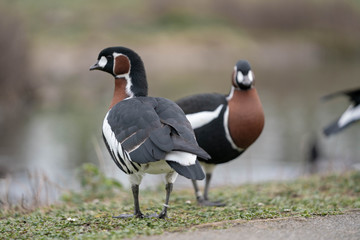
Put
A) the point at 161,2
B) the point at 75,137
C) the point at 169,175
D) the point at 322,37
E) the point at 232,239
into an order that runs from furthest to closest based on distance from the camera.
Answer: the point at 161,2, the point at 322,37, the point at 75,137, the point at 169,175, the point at 232,239

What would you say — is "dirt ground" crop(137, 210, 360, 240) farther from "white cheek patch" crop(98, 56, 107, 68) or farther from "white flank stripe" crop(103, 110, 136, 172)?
"white cheek patch" crop(98, 56, 107, 68)

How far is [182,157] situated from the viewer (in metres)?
4.91

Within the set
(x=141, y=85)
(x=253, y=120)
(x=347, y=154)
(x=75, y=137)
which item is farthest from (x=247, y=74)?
(x=75, y=137)

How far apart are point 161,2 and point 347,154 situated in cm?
4984

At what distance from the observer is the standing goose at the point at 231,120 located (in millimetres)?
7070

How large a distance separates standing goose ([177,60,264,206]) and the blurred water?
239cm

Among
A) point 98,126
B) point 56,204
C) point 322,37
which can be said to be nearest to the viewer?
point 56,204

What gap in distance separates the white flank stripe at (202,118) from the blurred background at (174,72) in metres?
2.24

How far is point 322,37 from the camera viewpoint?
57906 millimetres

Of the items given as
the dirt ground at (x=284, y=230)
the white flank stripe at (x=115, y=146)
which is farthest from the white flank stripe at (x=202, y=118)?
the dirt ground at (x=284, y=230)

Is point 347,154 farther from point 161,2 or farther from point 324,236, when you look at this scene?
point 161,2

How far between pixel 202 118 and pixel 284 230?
8.70 feet

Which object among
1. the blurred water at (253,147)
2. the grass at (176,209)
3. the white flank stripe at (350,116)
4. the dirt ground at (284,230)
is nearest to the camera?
the dirt ground at (284,230)

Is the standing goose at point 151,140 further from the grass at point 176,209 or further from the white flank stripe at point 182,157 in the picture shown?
the grass at point 176,209
